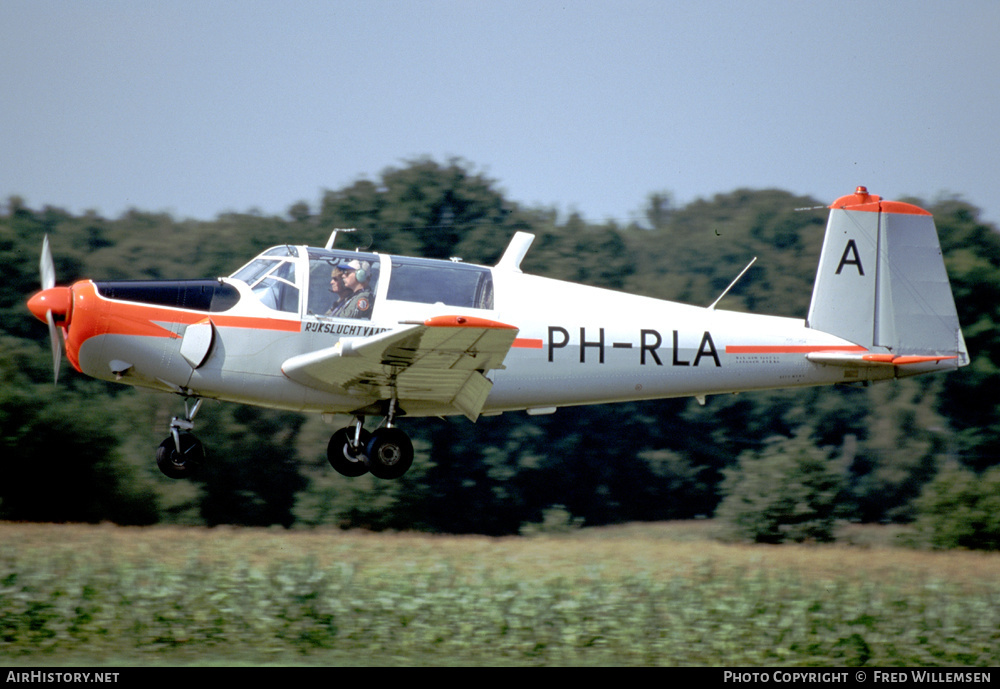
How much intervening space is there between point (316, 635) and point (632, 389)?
4646 millimetres

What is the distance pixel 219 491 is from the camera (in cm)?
2480

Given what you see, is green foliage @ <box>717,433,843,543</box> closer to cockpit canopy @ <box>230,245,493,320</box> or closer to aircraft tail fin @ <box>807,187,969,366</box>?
aircraft tail fin @ <box>807,187,969,366</box>

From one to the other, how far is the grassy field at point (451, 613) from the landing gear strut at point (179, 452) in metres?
2.32

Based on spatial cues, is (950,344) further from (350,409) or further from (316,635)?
(316,635)

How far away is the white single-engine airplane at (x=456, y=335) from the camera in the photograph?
952cm

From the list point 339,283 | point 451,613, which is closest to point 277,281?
point 339,283

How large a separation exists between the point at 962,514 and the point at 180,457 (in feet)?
65.4

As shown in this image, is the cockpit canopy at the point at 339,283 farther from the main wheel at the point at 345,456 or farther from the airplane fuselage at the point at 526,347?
the main wheel at the point at 345,456

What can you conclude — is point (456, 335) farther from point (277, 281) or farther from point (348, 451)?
point (348, 451)

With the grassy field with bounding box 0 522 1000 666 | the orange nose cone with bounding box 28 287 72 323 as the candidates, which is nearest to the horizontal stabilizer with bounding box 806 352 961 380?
the grassy field with bounding box 0 522 1000 666

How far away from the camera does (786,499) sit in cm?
2427

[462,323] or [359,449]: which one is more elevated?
[462,323]

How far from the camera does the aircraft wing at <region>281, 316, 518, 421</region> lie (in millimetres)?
8750

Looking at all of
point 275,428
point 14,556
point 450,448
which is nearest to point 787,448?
point 450,448
